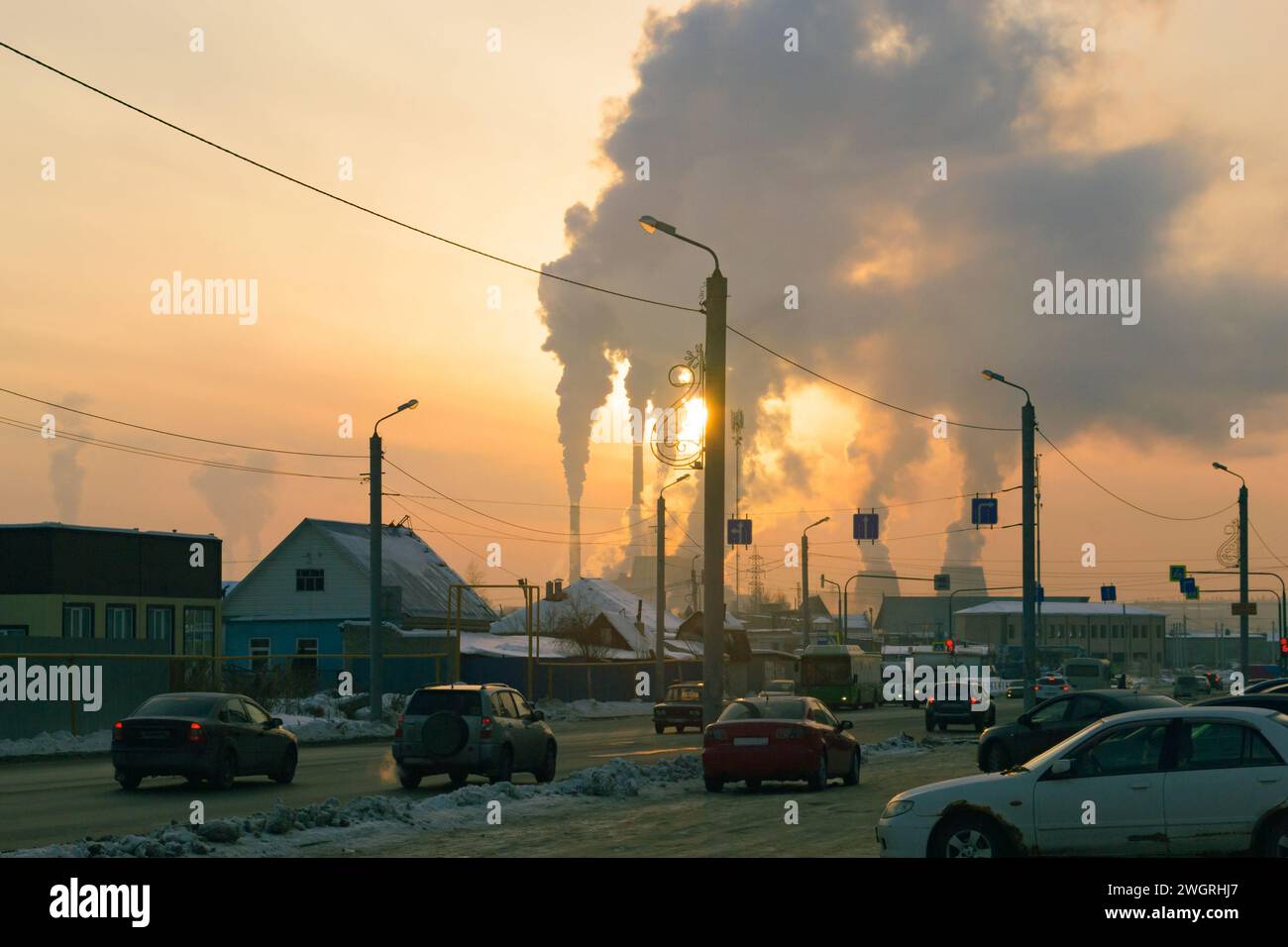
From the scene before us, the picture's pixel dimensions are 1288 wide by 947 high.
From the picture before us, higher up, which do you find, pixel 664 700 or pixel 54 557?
pixel 54 557

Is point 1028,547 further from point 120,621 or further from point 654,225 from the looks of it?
point 120,621

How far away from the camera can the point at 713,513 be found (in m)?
27.8

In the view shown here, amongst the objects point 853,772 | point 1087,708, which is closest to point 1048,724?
point 1087,708

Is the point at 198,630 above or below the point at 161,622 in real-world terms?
below

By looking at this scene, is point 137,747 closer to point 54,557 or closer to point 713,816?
→ point 713,816

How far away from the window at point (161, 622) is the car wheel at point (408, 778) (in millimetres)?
41229

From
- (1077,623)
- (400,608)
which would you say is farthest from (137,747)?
(1077,623)

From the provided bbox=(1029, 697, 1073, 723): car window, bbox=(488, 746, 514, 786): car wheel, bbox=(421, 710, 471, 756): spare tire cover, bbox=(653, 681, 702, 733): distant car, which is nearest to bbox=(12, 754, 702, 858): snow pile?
bbox=(421, 710, 471, 756): spare tire cover

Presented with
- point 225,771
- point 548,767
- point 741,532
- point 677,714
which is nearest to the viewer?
point 225,771

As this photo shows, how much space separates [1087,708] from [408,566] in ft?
214

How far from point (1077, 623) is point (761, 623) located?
40152 millimetres

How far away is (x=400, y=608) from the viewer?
269ft

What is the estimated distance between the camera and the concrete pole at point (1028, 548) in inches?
1484
